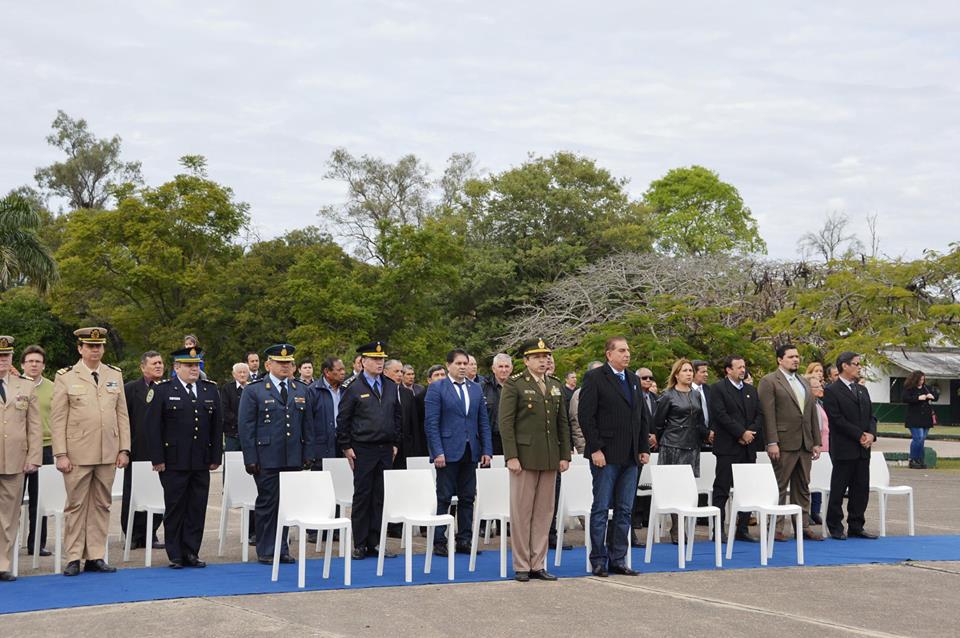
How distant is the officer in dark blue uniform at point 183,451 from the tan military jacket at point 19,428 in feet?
3.05

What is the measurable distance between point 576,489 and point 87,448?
14.0 ft

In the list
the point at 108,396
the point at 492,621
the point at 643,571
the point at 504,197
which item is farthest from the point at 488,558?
the point at 504,197

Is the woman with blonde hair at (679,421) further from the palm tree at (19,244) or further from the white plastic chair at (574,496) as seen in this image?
the palm tree at (19,244)

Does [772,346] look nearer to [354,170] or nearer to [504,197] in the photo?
[504,197]

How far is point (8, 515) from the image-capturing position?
8922mm

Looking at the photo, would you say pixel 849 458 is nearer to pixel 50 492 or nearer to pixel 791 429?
pixel 791 429

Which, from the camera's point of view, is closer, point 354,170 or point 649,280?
point 649,280

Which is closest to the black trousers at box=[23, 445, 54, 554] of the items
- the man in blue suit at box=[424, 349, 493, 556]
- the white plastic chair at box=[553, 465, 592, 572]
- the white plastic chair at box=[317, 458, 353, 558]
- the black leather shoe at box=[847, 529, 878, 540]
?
→ the white plastic chair at box=[317, 458, 353, 558]

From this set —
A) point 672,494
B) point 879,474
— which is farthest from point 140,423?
point 879,474

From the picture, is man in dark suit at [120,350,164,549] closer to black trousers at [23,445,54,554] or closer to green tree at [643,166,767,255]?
black trousers at [23,445,54,554]

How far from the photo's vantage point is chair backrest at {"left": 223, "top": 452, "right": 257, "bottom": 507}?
34.3 feet

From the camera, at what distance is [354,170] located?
5419 centimetres

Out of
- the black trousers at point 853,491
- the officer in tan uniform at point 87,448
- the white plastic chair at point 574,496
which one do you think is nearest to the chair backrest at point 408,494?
the white plastic chair at point 574,496

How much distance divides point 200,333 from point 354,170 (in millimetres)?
17624
